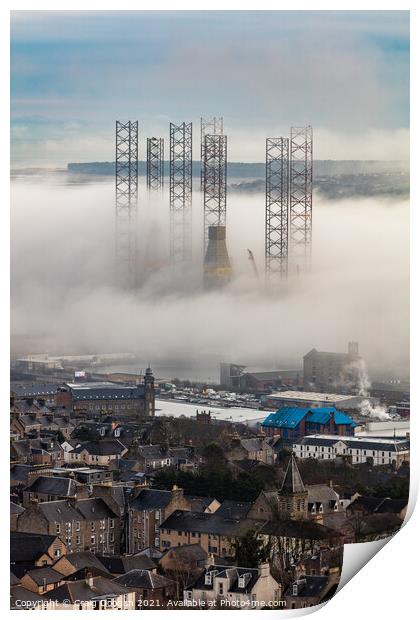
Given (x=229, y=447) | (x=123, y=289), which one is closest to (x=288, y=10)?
(x=123, y=289)

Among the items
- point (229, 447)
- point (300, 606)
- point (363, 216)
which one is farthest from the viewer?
point (229, 447)

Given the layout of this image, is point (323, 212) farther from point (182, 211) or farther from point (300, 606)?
point (300, 606)

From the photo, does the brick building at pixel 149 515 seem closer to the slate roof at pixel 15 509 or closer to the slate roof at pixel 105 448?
the slate roof at pixel 15 509

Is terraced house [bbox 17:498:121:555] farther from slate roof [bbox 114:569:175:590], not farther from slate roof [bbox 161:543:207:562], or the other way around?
slate roof [bbox 114:569:175:590]

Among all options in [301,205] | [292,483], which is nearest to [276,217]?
[301,205]

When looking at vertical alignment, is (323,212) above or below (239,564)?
above

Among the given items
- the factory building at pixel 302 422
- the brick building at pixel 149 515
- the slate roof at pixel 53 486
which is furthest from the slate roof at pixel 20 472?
the factory building at pixel 302 422
